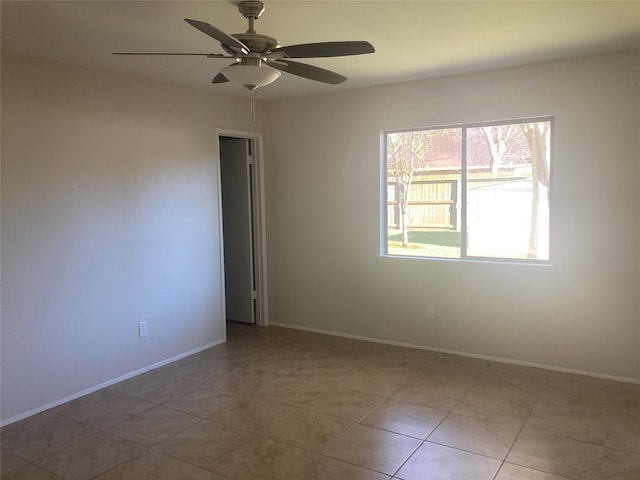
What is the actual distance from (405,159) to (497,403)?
7.31ft

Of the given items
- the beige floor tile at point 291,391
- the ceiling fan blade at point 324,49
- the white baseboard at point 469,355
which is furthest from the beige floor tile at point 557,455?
the ceiling fan blade at point 324,49

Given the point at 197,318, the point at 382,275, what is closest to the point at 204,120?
the point at 197,318

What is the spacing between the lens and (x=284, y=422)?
123 inches

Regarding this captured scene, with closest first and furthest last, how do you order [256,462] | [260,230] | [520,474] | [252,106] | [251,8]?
1. [251,8]
2. [520,474]
3. [256,462]
4. [252,106]
5. [260,230]

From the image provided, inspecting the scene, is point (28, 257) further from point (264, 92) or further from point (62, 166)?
point (264, 92)

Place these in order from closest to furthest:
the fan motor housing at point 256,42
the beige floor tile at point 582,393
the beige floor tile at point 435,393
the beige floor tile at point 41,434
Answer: the fan motor housing at point 256,42
the beige floor tile at point 41,434
the beige floor tile at point 582,393
the beige floor tile at point 435,393

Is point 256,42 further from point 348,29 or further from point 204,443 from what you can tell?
point 204,443

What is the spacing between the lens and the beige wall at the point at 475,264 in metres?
3.57

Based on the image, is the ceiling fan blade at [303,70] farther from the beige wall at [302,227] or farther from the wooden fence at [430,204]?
the wooden fence at [430,204]

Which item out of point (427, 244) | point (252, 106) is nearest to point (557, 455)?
point (427, 244)

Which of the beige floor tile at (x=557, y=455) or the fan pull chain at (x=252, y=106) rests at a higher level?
the fan pull chain at (x=252, y=106)

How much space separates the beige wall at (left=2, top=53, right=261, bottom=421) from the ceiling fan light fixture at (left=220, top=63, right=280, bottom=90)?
5.72 feet

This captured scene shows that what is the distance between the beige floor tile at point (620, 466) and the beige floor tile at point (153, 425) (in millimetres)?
2348

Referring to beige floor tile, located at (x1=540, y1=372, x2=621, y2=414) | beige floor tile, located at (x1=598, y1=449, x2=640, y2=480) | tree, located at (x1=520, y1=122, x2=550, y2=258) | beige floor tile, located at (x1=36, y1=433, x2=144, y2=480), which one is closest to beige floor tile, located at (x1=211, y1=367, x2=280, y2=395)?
beige floor tile, located at (x1=36, y1=433, x2=144, y2=480)
